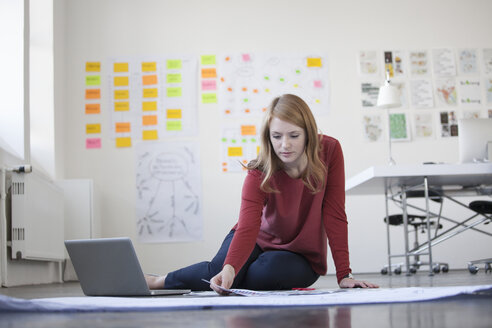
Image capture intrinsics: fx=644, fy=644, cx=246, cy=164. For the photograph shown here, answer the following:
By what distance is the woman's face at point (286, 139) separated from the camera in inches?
75.8

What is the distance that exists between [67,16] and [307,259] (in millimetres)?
4048

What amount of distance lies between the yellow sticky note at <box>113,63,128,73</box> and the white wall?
0.10 metres

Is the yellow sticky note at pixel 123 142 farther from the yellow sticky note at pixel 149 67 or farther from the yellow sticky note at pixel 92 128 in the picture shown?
the yellow sticky note at pixel 149 67

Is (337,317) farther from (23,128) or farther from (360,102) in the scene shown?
(360,102)

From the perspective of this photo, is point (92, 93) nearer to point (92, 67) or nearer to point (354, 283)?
point (92, 67)

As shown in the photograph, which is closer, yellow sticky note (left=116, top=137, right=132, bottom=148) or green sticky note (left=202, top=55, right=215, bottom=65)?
yellow sticky note (left=116, top=137, right=132, bottom=148)

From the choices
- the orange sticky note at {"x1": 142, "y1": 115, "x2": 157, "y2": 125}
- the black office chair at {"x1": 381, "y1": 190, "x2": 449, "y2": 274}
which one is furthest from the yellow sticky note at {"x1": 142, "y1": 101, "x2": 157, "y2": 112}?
the black office chair at {"x1": 381, "y1": 190, "x2": 449, "y2": 274}

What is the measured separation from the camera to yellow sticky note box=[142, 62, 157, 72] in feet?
17.9

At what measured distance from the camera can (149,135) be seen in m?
5.36

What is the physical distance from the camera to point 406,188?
13.5 feet

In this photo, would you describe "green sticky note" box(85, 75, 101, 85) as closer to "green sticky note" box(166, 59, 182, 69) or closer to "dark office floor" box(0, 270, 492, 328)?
"green sticky note" box(166, 59, 182, 69)

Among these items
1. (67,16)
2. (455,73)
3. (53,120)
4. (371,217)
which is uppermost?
(67,16)

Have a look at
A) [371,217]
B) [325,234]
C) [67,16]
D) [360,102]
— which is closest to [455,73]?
[360,102]

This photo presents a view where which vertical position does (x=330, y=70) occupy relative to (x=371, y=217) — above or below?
above
